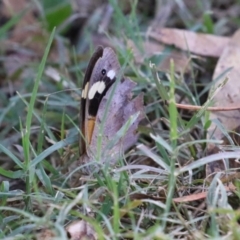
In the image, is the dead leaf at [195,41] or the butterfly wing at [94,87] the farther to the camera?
the dead leaf at [195,41]

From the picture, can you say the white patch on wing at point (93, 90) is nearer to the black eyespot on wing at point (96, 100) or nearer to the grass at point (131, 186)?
the black eyespot on wing at point (96, 100)

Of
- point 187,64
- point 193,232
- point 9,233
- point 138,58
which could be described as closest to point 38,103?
point 138,58

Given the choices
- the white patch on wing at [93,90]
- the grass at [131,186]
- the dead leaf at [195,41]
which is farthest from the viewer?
the dead leaf at [195,41]

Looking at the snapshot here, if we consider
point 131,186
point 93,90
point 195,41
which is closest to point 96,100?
point 93,90

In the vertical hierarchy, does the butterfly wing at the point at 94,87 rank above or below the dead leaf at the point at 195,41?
above

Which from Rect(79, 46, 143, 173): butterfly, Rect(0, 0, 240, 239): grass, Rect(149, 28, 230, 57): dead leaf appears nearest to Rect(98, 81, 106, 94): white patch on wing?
Rect(79, 46, 143, 173): butterfly

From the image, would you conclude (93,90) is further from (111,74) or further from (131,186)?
(131,186)

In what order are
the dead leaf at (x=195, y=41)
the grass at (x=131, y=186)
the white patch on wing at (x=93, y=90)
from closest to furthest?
Answer: the grass at (x=131, y=186)
the white patch on wing at (x=93, y=90)
the dead leaf at (x=195, y=41)

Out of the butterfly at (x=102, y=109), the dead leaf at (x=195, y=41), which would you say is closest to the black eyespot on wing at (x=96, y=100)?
the butterfly at (x=102, y=109)
